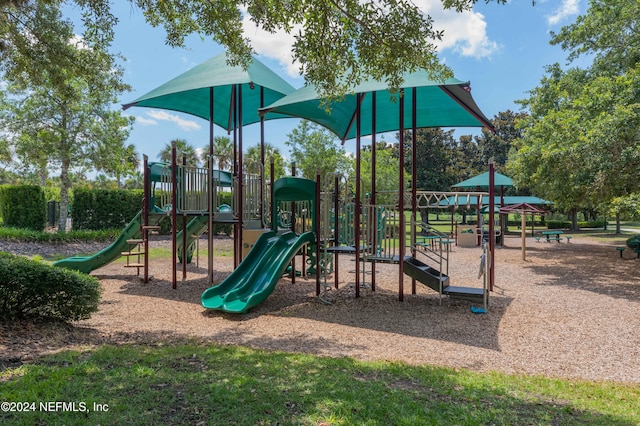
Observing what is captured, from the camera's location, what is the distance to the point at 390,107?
10.2m

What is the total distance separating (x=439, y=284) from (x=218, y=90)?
27.9ft

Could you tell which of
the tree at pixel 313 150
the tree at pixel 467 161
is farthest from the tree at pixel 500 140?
the tree at pixel 313 150

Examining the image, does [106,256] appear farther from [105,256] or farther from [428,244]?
[428,244]

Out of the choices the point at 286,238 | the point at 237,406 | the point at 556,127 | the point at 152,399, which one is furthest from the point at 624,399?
the point at 556,127

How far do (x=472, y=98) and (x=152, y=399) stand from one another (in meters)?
7.62

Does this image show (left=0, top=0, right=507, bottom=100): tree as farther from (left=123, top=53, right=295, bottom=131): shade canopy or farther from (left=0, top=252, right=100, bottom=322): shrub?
(left=0, top=252, right=100, bottom=322): shrub

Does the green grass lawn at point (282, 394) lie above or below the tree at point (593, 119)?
below

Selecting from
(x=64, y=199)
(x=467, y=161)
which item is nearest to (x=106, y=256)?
(x=64, y=199)

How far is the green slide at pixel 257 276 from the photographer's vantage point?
760 cm

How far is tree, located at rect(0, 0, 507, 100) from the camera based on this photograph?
235 inches

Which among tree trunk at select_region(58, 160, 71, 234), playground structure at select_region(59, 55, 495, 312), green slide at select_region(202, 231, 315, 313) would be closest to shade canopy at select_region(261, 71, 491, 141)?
playground structure at select_region(59, 55, 495, 312)

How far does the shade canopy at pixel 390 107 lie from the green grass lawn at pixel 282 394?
4.84 metres

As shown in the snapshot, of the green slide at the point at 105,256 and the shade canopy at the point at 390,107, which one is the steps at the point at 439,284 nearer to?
the shade canopy at the point at 390,107

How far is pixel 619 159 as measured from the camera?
10.0 m
